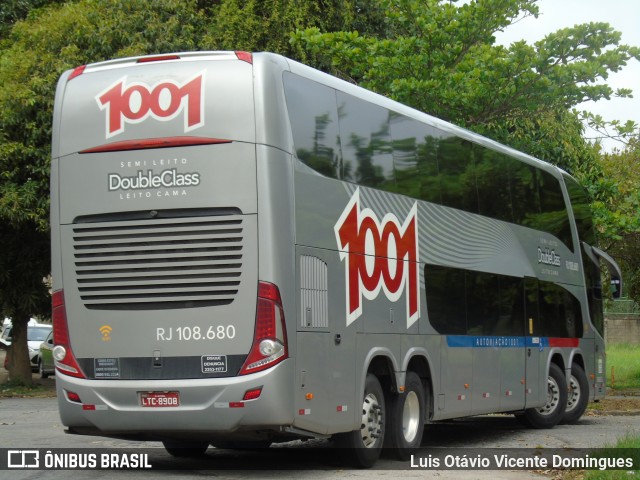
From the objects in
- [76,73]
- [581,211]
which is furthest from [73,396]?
[581,211]

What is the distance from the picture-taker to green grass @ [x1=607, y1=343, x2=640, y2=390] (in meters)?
30.7

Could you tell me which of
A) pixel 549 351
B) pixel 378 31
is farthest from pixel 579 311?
pixel 378 31

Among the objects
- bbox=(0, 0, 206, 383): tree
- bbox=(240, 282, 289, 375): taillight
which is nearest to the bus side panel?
bbox=(240, 282, 289, 375): taillight

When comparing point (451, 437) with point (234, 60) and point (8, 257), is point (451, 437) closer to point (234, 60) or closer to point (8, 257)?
point (234, 60)

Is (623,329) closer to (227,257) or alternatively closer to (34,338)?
(34,338)

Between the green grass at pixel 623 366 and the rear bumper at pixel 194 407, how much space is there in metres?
19.7

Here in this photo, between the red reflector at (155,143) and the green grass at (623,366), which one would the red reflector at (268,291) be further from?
the green grass at (623,366)

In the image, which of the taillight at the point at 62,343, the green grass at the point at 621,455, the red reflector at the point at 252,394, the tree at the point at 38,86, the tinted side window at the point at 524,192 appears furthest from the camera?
the tree at the point at 38,86

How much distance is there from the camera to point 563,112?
87.3ft

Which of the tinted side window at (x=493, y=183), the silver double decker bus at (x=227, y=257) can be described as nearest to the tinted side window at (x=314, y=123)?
the silver double decker bus at (x=227, y=257)

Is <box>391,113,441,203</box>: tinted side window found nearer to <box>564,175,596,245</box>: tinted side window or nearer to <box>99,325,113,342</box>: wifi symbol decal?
<box>99,325,113,342</box>: wifi symbol decal

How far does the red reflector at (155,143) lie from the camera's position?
A: 1128 cm

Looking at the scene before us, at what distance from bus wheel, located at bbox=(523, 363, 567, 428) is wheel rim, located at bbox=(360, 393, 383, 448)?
21.5 feet

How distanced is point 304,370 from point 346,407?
3.11 feet
